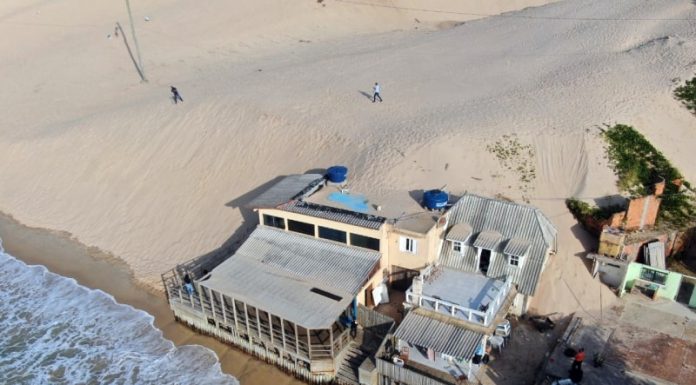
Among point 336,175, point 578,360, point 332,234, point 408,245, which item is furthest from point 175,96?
point 578,360

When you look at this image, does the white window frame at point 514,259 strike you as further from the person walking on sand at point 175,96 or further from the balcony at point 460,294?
the person walking on sand at point 175,96

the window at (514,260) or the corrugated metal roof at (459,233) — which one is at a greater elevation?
the corrugated metal roof at (459,233)

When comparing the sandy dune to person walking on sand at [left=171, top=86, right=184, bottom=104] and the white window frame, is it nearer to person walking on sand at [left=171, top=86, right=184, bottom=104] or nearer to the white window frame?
person walking on sand at [left=171, top=86, right=184, bottom=104]

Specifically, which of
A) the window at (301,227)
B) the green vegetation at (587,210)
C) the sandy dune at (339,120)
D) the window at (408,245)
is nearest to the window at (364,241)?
the window at (408,245)

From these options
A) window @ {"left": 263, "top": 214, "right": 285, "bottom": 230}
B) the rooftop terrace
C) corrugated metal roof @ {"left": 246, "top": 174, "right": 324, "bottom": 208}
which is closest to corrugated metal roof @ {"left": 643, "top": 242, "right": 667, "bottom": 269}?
the rooftop terrace

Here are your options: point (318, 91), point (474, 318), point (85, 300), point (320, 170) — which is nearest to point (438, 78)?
point (318, 91)

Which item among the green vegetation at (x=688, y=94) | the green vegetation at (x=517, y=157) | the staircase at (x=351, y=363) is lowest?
the staircase at (x=351, y=363)
